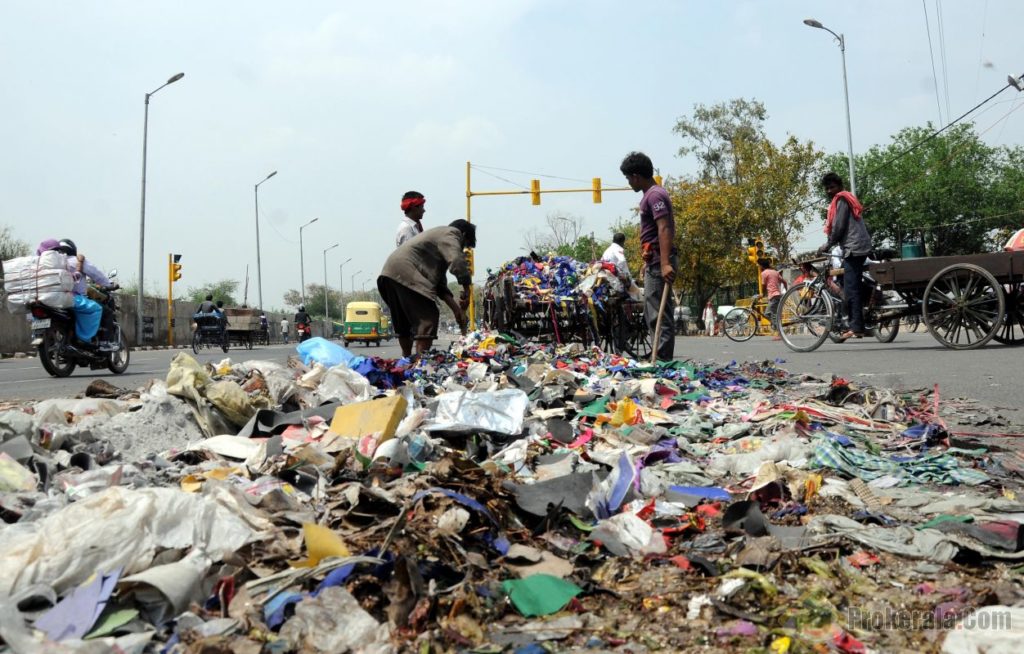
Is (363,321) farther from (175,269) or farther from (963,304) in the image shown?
(963,304)

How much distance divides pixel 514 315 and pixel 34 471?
6.10m

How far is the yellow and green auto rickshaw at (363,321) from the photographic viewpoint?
3400 centimetres

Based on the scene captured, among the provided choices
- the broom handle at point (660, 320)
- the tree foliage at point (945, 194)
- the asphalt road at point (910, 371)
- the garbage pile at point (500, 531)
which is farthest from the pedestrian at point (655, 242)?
the tree foliage at point (945, 194)

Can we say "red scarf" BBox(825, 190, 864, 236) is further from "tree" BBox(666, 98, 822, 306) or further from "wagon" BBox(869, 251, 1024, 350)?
"tree" BBox(666, 98, 822, 306)

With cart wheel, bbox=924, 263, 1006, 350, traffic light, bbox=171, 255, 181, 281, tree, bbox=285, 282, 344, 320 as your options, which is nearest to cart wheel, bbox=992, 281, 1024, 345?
cart wheel, bbox=924, 263, 1006, 350

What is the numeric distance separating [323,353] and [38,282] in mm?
5248

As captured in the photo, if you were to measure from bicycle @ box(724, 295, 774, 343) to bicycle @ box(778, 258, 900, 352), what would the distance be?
719cm

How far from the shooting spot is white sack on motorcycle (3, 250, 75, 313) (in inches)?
384

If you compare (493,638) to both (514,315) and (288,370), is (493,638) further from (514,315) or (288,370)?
(514,315)

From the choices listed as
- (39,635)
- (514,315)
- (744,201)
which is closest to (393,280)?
(514,315)

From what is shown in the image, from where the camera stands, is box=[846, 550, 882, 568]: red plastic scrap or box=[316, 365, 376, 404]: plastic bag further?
box=[316, 365, 376, 404]: plastic bag

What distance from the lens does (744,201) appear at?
37.8 m

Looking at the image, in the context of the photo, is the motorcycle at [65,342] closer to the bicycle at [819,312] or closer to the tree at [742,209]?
the bicycle at [819,312]

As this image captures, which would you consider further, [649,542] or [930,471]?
[930,471]
